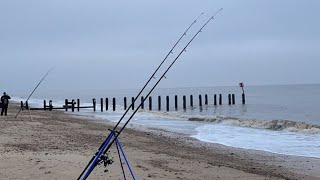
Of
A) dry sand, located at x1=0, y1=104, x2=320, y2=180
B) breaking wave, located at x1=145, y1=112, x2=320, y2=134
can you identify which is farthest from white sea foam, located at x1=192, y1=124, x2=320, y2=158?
breaking wave, located at x1=145, y1=112, x2=320, y2=134

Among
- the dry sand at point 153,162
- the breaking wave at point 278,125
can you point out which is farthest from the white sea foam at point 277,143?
the breaking wave at point 278,125

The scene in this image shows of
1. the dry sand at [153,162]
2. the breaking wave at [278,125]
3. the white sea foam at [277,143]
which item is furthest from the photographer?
the breaking wave at [278,125]

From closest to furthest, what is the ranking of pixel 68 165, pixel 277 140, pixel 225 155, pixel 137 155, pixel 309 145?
1. pixel 68 165
2. pixel 137 155
3. pixel 225 155
4. pixel 309 145
5. pixel 277 140

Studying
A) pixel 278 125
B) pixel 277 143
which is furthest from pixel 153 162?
pixel 278 125

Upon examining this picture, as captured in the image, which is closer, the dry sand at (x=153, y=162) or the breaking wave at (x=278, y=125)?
the dry sand at (x=153, y=162)

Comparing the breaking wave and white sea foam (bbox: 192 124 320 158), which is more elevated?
the breaking wave

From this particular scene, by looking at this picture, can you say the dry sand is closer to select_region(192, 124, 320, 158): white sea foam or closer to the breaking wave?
select_region(192, 124, 320, 158): white sea foam

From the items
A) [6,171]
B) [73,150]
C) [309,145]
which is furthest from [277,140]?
[6,171]

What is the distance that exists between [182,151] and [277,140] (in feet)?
17.4

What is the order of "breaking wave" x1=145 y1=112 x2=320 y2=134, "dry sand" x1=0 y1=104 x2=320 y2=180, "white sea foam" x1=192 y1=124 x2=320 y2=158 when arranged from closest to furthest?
"dry sand" x1=0 y1=104 x2=320 y2=180
"white sea foam" x1=192 y1=124 x2=320 y2=158
"breaking wave" x1=145 y1=112 x2=320 y2=134

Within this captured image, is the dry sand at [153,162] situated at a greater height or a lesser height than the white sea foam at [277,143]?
greater

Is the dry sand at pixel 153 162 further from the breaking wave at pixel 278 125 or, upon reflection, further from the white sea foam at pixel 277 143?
the breaking wave at pixel 278 125

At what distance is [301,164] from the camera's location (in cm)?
962

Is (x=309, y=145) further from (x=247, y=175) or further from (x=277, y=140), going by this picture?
(x=247, y=175)
